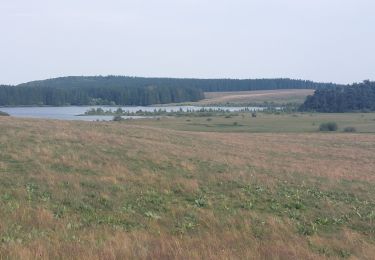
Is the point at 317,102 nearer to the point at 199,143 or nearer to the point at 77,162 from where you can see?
the point at 199,143

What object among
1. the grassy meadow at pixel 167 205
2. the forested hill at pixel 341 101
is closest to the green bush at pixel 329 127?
the grassy meadow at pixel 167 205

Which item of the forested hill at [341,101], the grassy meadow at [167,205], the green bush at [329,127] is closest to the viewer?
the grassy meadow at [167,205]

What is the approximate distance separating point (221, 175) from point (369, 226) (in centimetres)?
637

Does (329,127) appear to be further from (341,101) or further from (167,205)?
(341,101)

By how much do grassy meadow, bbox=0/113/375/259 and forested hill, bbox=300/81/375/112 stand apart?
10952cm

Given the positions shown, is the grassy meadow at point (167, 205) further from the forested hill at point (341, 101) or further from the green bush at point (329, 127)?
the forested hill at point (341, 101)

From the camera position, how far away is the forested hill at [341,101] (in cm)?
13100

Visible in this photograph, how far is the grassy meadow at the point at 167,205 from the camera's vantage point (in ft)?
31.8

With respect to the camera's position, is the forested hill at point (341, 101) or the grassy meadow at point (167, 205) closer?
the grassy meadow at point (167, 205)

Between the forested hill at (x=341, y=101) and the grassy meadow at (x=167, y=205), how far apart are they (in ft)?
359

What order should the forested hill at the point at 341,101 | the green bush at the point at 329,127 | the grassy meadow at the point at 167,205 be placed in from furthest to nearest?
the forested hill at the point at 341,101 → the green bush at the point at 329,127 → the grassy meadow at the point at 167,205

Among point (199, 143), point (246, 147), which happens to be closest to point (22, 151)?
point (199, 143)

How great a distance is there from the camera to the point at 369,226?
537 inches

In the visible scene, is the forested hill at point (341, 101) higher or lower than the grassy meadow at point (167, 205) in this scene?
lower
